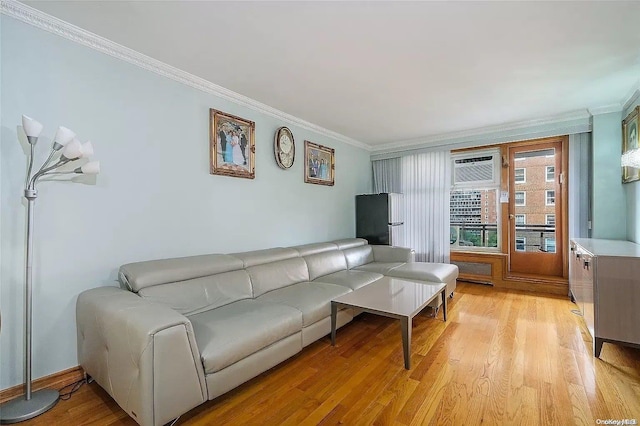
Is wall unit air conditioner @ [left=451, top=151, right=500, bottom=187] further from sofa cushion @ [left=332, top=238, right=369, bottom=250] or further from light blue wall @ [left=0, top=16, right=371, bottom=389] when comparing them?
light blue wall @ [left=0, top=16, right=371, bottom=389]

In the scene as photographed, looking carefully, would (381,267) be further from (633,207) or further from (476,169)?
(633,207)

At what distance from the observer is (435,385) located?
75.8 inches

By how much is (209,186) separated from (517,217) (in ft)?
14.5

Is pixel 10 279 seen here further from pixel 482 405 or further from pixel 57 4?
pixel 482 405

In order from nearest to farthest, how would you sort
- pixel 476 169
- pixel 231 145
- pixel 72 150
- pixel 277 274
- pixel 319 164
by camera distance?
1. pixel 72 150
2. pixel 277 274
3. pixel 231 145
4. pixel 319 164
5. pixel 476 169

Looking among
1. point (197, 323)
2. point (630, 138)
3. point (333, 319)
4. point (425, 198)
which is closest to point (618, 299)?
point (630, 138)

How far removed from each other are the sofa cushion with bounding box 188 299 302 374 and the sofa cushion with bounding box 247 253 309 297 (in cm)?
30

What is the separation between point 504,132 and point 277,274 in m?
3.77

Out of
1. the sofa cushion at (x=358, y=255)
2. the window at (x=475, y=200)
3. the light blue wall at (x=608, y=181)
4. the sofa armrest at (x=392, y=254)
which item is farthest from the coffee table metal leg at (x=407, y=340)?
the window at (x=475, y=200)

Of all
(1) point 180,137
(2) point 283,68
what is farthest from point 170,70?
(2) point 283,68

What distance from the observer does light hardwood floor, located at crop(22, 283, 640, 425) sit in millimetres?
1630

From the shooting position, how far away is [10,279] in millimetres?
1740

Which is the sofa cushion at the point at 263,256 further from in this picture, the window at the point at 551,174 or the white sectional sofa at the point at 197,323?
the window at the point at 551,174

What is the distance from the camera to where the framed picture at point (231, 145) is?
9.16 ft
